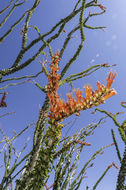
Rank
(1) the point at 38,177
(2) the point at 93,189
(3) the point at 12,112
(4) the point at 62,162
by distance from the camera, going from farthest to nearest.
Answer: (3) the point at 12,112, (4) the point at 62,162, (2) the point at 93,189, (1) the point at 38,177

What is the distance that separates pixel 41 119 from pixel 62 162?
2.40 feet

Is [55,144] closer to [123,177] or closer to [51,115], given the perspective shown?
[51,115]

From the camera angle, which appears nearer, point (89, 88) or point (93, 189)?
point (89, 88)

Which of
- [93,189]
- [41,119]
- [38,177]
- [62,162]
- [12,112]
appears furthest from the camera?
[12,112]

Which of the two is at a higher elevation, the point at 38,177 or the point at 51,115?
the point at 51,115

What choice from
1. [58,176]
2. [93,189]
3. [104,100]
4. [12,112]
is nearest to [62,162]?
[58,176]

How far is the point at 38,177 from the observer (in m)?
0.80

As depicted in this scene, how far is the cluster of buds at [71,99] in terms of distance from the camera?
79 cm

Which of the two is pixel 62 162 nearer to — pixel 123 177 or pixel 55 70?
pixel 123 177

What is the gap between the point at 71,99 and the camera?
2.62 feet

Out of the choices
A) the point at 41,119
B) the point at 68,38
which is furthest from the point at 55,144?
the point at 68,38

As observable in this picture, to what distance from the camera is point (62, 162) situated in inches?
81.1

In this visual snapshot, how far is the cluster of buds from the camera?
2.60 ft

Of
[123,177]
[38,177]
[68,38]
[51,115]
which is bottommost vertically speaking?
[38,177]
